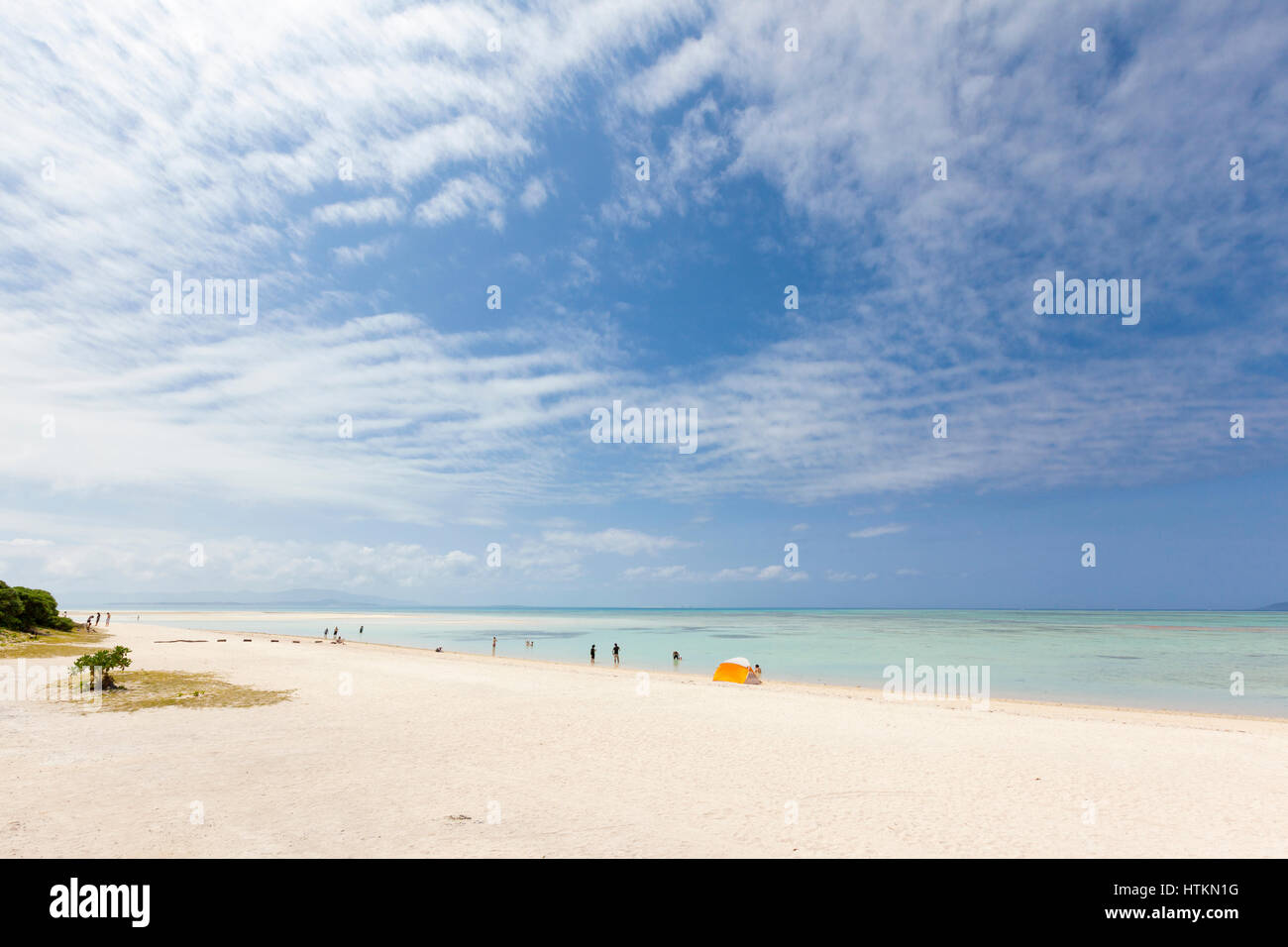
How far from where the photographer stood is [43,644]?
3891 centimetres

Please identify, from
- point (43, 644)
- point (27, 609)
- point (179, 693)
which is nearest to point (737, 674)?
point (179, 693)

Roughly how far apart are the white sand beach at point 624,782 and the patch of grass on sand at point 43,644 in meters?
18.2

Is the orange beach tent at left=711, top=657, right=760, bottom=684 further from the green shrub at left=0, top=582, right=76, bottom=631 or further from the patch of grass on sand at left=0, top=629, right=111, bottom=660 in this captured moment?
the green shrub at left=0, top=582, right=76, bottom=631

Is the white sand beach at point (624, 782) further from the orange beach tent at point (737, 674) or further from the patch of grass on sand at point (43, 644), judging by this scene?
the patch of grass on sand at point (43, 644)

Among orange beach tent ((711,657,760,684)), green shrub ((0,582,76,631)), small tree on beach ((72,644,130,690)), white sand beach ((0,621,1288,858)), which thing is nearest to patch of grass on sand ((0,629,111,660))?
green shrub ((0,582,76,631))

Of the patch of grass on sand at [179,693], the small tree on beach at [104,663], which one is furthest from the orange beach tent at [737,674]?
the small tree on beach at [104,663]

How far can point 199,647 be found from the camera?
49.2 m

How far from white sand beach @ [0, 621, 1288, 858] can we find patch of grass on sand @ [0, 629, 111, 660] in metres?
18.2

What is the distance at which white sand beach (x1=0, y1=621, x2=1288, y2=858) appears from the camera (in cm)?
1012

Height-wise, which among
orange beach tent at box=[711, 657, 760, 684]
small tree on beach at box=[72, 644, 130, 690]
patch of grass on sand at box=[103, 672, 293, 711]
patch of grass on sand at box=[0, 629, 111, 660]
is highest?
small tree on beach at box=[72, 644, 130, 690]

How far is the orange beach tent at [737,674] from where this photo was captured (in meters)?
34.5

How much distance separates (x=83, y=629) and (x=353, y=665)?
3686 cm
